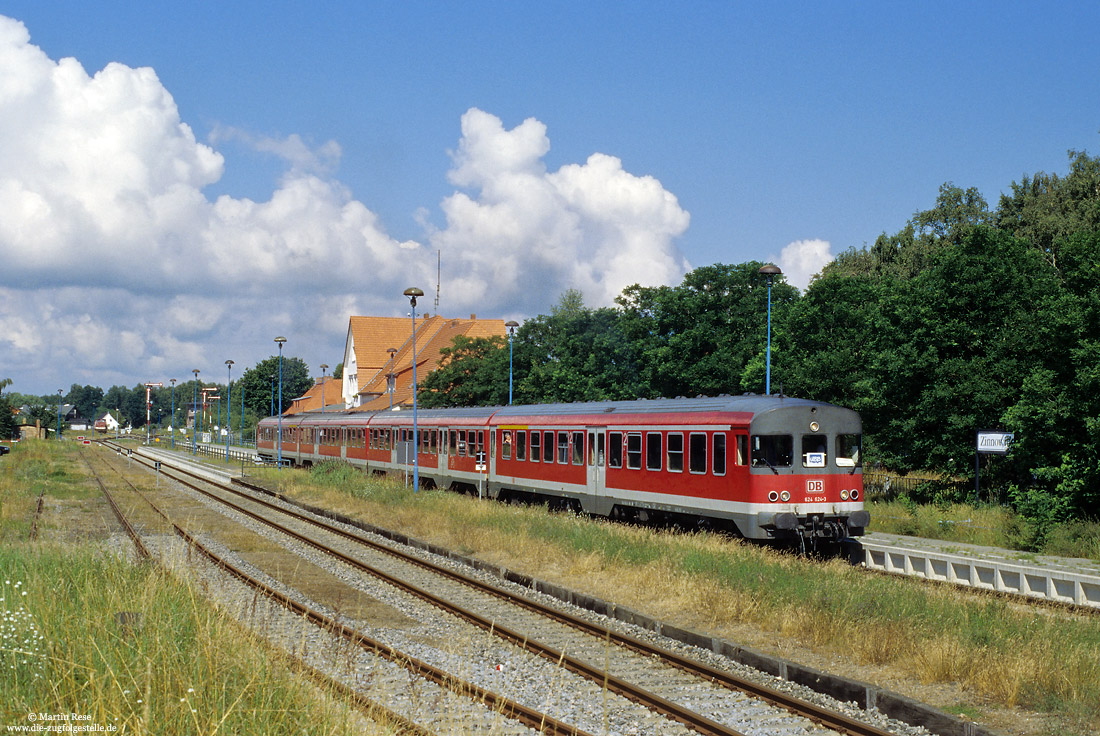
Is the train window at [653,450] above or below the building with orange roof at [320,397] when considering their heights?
below

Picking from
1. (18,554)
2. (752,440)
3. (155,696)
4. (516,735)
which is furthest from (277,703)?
(752,440)

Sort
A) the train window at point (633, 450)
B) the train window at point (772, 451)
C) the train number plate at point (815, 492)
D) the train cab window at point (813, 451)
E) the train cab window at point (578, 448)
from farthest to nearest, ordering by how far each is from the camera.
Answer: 1. the train cab window at point (578, 448)
2. the train window at point (633, 450)
3. the train cab window at point (813, 451)
4. the train number plate at point (815, 492)
5. the train window at point (772, 451)

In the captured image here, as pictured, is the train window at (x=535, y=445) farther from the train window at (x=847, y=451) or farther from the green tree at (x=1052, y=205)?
the green tree at (x=1052, y=205)

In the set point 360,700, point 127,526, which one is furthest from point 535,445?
point 360,700

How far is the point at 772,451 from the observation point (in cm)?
1817

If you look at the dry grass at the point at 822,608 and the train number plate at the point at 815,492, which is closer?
the dry grass at the point at 822,608

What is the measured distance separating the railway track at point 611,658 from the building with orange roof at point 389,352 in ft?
164

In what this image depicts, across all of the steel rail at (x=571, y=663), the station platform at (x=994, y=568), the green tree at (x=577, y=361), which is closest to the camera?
the steel rail at (x=571, y=663)

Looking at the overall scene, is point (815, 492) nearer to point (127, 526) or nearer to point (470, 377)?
point (127, 526)

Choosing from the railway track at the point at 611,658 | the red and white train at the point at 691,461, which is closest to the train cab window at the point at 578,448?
the red and white train at the point at 691,461

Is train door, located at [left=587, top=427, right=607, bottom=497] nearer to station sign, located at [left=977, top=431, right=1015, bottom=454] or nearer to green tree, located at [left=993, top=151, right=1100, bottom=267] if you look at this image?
station sign, located at [left=977, top=431, right=1015, bottom=454]

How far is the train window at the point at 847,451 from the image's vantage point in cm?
1900

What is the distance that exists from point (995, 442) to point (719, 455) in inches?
341

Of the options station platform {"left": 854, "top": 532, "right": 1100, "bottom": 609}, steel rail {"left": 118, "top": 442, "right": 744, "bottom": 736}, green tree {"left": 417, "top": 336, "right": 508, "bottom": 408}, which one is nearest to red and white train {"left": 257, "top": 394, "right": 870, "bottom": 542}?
station platform {"left": 854, "top": 532, "right": 1100, "bottom": 609}
